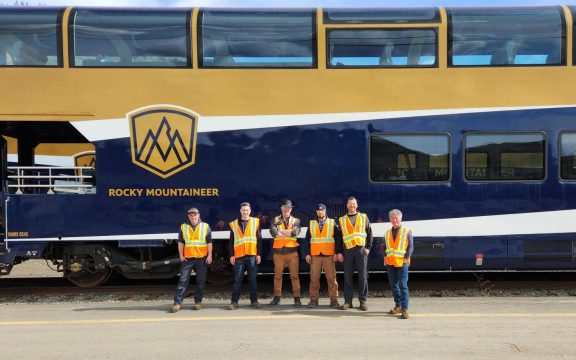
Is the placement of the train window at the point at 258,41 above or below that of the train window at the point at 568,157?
above

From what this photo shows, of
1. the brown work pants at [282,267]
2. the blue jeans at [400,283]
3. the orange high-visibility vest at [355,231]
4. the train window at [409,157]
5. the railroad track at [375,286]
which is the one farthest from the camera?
the railroad track at [375,286]

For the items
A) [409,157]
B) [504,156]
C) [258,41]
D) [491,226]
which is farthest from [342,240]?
[258,41]

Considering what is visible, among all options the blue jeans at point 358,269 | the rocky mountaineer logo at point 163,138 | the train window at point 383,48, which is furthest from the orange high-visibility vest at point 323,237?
the train window at point 383,48

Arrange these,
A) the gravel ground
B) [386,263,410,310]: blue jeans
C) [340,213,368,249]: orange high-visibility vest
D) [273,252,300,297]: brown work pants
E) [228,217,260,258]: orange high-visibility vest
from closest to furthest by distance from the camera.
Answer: [386,263,410,310]: blue jeans < [340,213,368,249]: orange high-visibility vest < [228,217,260,258]: orange high-visibility vest < [273,252,300,297]: brown work pants < the gravel ground

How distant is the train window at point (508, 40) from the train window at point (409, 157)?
124 centimetres

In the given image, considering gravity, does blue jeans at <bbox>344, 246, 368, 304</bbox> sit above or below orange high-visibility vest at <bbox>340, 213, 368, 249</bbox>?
below

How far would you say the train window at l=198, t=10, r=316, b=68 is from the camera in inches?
280

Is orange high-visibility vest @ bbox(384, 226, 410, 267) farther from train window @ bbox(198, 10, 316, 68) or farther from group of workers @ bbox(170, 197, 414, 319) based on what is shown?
train window @ bbox(198, 10, 316, 68)

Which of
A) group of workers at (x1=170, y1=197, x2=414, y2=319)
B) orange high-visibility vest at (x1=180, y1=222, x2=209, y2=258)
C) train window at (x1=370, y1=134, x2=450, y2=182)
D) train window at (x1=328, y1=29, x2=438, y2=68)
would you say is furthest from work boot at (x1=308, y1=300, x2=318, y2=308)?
train window at (x1=328, y1=29, x2=438, y2=68)

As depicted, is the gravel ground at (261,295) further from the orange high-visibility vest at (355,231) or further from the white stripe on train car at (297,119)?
the white stripe on train car at (297,119)

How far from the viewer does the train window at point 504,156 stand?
23.5 ft

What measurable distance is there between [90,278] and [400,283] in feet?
16.1

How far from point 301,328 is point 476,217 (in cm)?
327

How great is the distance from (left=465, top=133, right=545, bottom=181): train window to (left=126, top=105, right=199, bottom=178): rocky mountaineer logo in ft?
13.5
